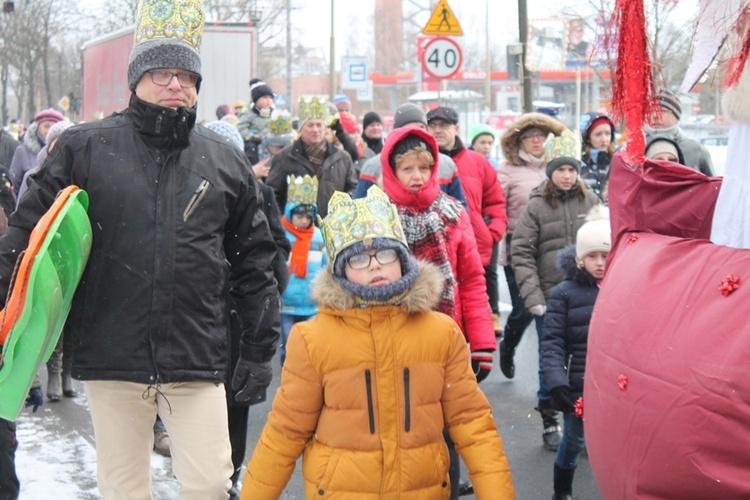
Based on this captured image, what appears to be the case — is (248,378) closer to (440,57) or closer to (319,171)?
(319,171)

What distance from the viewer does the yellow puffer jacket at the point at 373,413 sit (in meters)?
3.73

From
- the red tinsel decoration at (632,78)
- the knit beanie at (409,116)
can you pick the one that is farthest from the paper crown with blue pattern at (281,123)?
the red tinsel decoration at (632,78)

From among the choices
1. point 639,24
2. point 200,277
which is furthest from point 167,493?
point 639,24

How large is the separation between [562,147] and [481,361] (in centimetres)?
267

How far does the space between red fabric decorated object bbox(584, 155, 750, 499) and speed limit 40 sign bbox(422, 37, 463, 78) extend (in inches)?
451

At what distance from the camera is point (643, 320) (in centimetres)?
271

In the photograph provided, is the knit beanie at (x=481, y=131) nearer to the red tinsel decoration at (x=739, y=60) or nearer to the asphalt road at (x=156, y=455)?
the asphalt road at (x=156, y=455)

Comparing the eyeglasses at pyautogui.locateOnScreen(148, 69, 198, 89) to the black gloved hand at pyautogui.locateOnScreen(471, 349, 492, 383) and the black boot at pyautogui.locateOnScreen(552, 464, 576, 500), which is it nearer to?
the black gloved hand at pyautogui.locateOnScreen(471, 349, 492, 383)

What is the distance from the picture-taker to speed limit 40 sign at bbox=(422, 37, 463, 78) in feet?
47.2

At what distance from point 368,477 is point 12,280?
139 cm

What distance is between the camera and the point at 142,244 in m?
3.97

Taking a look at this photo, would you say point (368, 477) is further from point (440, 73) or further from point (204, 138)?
point (440, 73)

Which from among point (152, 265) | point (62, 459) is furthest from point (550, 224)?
point (152, 265)

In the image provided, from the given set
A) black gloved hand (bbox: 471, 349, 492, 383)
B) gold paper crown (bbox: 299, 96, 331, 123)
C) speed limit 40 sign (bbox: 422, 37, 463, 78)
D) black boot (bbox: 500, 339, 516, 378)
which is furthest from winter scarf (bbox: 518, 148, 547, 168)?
speed limit 40 sign (bbox: 422, 37, 463, 78)
